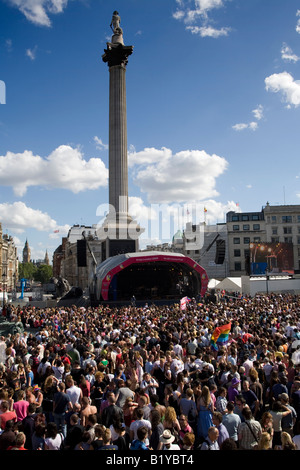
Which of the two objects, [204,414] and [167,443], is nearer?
[167,443]

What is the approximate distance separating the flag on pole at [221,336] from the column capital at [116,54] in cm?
5074

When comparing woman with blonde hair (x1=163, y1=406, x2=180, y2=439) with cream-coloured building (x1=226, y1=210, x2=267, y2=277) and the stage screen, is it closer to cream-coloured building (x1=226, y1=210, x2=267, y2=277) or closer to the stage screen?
the stage screen

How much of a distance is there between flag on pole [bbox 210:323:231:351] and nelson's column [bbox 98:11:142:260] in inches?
1445

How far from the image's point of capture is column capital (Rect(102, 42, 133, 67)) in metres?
56.0

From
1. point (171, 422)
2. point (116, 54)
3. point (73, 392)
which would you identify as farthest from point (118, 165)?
point (171, 422)

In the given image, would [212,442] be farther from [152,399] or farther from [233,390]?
[233,390]

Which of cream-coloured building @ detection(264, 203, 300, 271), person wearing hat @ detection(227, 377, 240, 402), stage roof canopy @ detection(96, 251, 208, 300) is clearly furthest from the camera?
cream-coloured building @ detection(264, 203, 300, 271)

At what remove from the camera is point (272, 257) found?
6381cm

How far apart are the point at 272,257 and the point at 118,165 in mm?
29732

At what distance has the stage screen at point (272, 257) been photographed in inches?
2478

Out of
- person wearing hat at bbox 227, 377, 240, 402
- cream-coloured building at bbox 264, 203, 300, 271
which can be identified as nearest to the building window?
cream-coloured building at bbox 264, 203, 300, 271

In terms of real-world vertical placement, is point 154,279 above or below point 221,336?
above

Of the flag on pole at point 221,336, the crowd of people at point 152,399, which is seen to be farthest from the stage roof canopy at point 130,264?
the flag on pole at point 221,336

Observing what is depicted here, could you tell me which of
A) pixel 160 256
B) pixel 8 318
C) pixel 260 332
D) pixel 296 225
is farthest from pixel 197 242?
pixel 260 332
